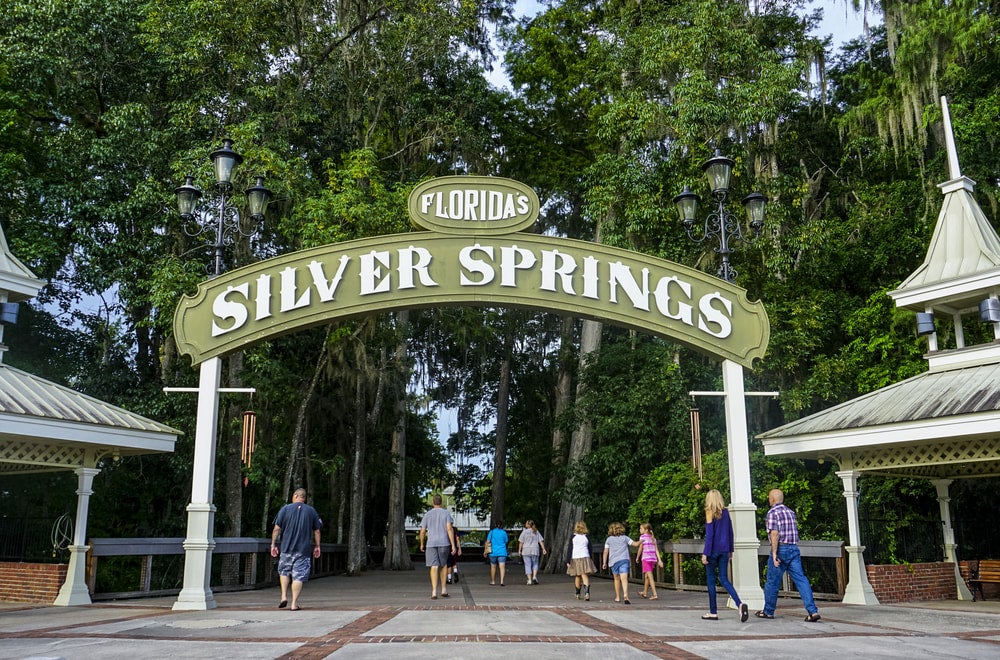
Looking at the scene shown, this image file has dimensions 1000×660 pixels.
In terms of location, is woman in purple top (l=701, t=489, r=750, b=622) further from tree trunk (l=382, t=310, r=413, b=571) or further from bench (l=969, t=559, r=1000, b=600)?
tree trunk (l=382, t=310, r=413, b=571)

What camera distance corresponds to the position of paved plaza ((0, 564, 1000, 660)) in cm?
657

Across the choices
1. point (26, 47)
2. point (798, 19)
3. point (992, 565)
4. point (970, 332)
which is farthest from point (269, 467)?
point (798, 19)

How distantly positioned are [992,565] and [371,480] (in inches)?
904

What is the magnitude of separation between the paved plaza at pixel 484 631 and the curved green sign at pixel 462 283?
12.3 ft

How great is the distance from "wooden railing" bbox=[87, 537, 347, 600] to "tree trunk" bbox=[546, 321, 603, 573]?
8.93 metres

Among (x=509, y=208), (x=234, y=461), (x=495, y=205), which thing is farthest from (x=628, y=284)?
(x=234, y=461)

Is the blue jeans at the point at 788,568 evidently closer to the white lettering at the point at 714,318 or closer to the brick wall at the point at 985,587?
the white lettering at the point at 714,318

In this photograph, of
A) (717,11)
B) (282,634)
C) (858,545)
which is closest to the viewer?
(282,634)

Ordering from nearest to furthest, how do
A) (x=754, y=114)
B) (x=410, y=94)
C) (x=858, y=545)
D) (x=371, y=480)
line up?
(x=858, y=545) → (x=754, y=114) → (x=410, y=94) → (x=371, y=480)

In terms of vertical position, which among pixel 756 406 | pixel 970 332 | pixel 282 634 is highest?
pixel 970 332

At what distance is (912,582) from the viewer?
13.3 metres

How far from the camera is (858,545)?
1262 centimetres

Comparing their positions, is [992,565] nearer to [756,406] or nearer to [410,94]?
[756,406]

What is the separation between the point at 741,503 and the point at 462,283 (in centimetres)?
498
